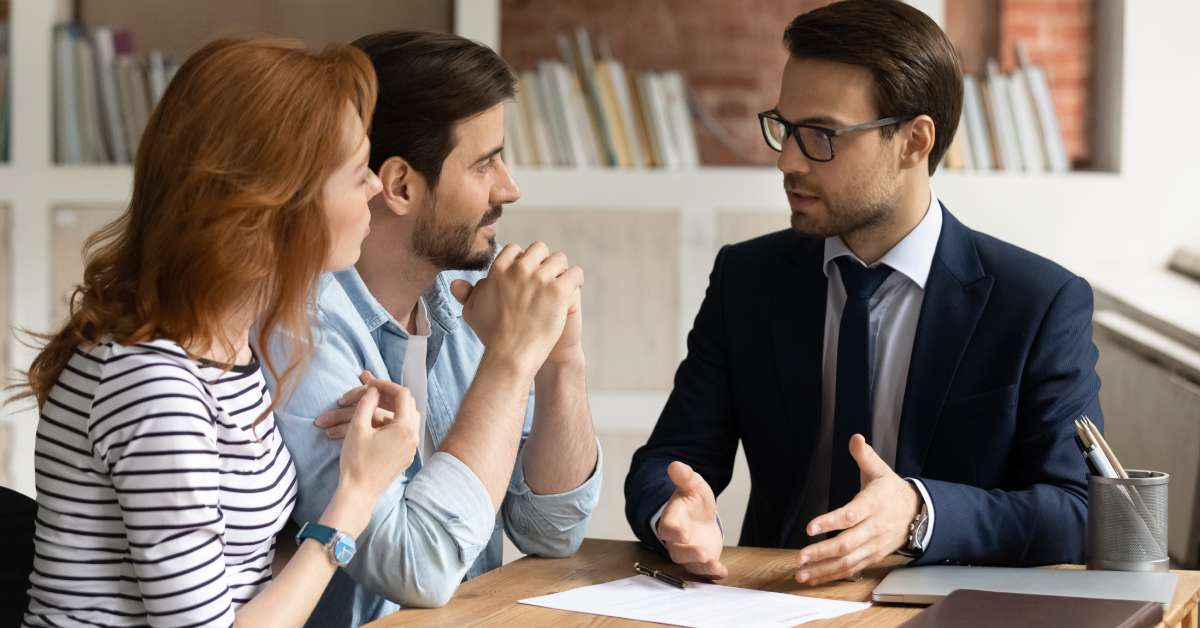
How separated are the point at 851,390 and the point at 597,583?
53cm

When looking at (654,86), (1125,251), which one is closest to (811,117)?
Result: (654,86)

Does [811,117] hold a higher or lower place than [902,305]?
higher

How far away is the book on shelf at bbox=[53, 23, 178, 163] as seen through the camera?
375cm

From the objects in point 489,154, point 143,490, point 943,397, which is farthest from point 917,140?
point 143,490

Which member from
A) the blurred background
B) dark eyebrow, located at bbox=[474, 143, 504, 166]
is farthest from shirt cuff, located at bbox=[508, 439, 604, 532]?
the blurred background

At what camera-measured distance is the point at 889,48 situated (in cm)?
199

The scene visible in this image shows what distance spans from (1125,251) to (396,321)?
250 cm

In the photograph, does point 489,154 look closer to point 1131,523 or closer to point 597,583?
point 597,583

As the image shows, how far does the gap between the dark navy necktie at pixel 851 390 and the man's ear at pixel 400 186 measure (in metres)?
0.63

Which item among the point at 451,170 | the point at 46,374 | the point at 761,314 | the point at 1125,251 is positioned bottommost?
the point at 1125,251

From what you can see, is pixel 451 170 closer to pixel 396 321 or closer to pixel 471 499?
pixel 396 321

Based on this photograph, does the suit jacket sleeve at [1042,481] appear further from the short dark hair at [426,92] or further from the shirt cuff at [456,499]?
the short dark hair at [426,92]

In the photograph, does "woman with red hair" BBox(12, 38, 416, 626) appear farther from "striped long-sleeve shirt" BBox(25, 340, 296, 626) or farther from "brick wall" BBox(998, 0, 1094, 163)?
"brick wall" BBox(998, 0, 1094, 163)

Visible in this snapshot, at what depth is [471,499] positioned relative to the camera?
153cm
